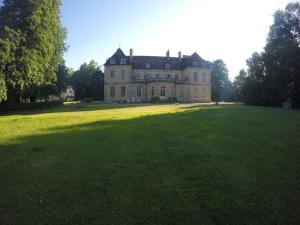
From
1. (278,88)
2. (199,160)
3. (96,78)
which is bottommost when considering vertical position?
(199,160)

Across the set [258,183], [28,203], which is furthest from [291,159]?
[28,203]

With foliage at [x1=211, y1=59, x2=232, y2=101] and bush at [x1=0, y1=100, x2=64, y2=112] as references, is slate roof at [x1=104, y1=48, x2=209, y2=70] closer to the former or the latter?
foliage at [x1=211, y1=59, x2=232, y2=101]

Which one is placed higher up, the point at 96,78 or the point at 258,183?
the point at 96,78

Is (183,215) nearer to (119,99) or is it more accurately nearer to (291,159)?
(291,159)

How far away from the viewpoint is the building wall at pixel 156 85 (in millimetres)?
50688

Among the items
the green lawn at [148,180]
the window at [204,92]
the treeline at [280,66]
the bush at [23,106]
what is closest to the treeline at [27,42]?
the bush at [23,106]

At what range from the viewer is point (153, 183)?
6262 mm

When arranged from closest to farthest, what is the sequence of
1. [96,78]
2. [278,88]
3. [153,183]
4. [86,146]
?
[153,183]
[86,146]
[278,88]
[96,78]

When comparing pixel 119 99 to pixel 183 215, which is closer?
pixel 183 215

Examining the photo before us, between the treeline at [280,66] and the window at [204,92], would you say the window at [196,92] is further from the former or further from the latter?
the treeline at [280,66]

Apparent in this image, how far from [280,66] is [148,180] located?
33.1 m

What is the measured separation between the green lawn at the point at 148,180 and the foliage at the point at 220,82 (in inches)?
2597

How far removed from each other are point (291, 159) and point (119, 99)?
151 ft

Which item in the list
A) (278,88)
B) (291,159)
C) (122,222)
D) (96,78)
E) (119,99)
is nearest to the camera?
(122,222)
